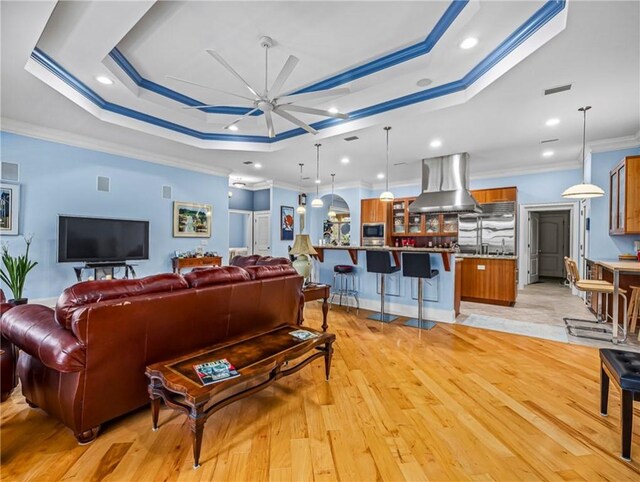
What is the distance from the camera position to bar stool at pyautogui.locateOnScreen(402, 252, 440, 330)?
419cm

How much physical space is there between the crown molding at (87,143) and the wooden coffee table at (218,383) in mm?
4731

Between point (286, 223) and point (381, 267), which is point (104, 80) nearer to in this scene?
point (381, 267)

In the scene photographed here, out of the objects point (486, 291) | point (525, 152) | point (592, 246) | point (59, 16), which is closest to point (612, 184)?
point (592, 246)

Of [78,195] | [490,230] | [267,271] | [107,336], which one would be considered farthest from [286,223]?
[107,336]

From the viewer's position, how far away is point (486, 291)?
5.80m

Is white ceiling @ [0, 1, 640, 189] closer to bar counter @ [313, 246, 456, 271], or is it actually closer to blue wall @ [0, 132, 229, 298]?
blue wall @ [0, 132, 229, 298]

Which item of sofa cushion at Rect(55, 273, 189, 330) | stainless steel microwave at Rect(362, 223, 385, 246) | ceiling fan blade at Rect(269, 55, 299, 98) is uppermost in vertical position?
ceiling fan blade at Rect(269, 55, 299, 98)

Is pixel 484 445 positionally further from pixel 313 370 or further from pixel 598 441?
pixel 313 370

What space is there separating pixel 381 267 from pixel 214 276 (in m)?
2.78

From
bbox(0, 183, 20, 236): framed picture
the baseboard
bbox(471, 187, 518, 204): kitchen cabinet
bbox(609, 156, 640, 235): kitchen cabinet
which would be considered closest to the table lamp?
the baseboard

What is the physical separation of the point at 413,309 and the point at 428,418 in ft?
9.06

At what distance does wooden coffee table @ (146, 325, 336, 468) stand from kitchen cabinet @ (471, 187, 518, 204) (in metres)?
5.93

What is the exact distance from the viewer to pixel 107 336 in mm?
1782

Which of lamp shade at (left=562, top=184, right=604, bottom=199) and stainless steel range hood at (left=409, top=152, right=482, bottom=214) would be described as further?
stainless steel range hood at (left=409, top=152, right=482, bottom=214)
